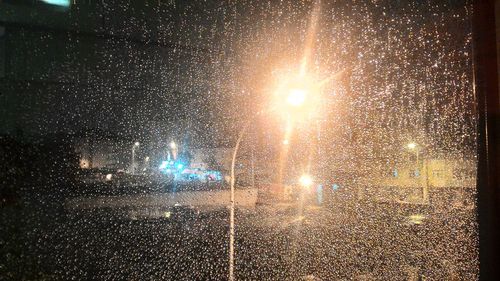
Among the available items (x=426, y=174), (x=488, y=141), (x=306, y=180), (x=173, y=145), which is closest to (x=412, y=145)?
(x=426, y=174)

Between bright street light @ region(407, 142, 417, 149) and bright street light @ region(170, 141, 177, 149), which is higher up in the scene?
bright street light @ region(407, 142, 417, 149)

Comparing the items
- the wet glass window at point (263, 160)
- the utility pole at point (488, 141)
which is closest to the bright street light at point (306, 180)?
Result: the wet glass window at point (263, 160)

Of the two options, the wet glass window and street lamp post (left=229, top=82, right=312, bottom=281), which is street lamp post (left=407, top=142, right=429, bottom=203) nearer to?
the wet glass window

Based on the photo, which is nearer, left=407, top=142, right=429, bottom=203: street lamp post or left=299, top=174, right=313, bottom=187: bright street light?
left=407, top=142, right=429, bottom=203: street lamp post

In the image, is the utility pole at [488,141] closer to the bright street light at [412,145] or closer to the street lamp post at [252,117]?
the street lamp post at [252,117]

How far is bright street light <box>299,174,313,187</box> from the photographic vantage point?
4.56 feet

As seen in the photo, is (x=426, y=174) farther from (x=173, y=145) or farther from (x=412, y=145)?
(x=173, y=145)

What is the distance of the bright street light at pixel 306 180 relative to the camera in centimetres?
139

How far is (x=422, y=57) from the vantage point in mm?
1208

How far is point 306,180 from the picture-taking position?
56.6 inches

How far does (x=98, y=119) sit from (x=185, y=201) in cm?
40

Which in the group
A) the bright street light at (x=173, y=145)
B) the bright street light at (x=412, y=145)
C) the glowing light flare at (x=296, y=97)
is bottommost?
the bright street light at (x=173, y=145)

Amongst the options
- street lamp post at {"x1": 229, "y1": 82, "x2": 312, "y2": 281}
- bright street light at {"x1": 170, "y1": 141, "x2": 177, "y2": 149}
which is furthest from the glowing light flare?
bright street light at {"x1": 170, "y1": 141, "x2": 177, "y2": 149}

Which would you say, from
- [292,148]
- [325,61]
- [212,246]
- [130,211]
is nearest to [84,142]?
[130,211]
